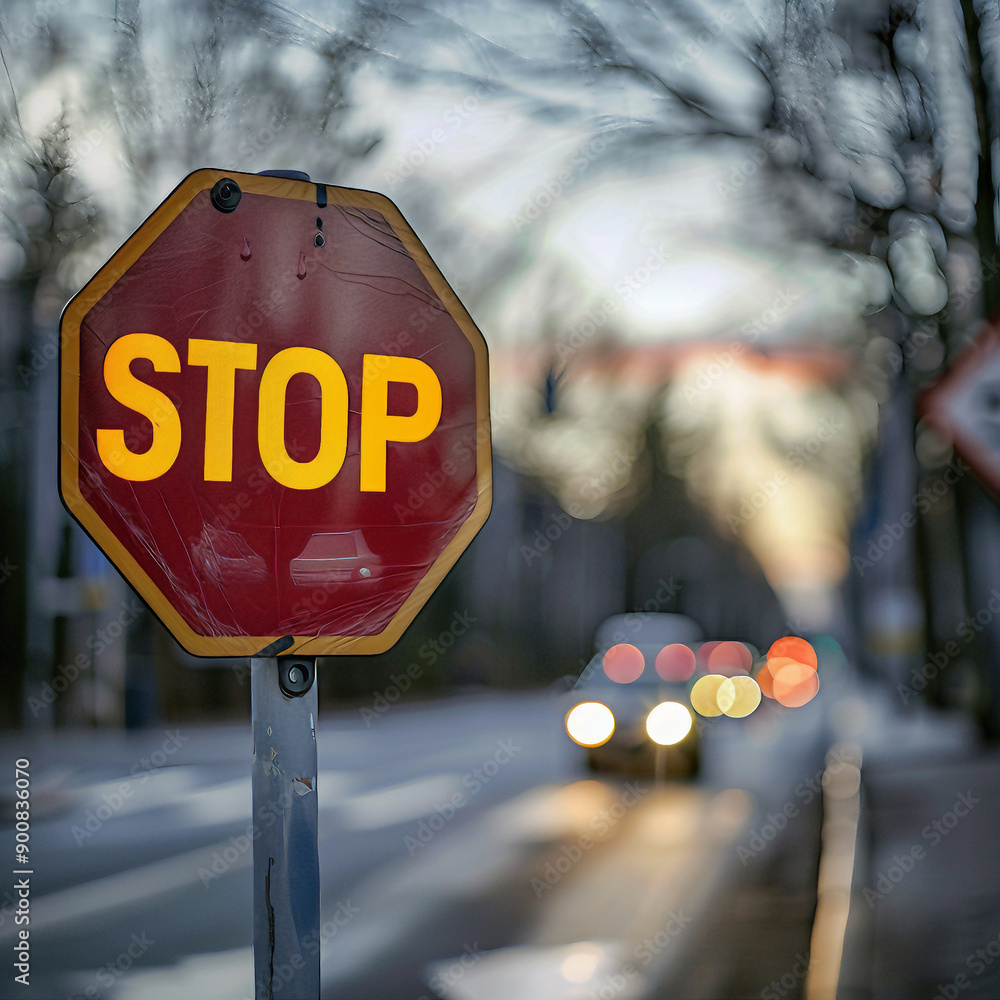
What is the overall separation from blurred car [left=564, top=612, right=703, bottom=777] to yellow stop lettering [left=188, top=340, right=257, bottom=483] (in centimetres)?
1109

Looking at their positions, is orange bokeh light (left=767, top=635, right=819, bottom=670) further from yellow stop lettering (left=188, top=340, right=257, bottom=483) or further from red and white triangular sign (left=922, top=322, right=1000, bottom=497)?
yellow stop lettering (left=188, top=340, right=257, bottom=483)

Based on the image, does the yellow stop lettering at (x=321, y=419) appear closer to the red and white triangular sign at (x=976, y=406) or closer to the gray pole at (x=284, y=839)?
the gray pole at (x=284, y=839)

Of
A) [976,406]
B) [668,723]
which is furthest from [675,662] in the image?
[976,406]

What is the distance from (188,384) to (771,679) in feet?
99.8

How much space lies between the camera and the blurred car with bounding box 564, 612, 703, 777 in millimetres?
12547

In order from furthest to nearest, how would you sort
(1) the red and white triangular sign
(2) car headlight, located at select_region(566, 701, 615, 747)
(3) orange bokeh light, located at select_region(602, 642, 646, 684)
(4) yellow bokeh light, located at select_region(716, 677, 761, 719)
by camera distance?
(4) yellow bokeh light, located at select_region(716, 677, 761, 719)
(3) orange bokeh light, located at select_region(602, 642, 646, 684)
(2) car headlight, located at select_region(566, 701, 615, 747)
(1) the red and white triangular sign

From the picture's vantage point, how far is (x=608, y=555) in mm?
52188

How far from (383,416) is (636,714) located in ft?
36.4

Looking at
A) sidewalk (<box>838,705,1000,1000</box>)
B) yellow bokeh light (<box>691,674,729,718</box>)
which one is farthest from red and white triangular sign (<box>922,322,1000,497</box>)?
yellow bokeh light (<box>691,674,729,718</box>)

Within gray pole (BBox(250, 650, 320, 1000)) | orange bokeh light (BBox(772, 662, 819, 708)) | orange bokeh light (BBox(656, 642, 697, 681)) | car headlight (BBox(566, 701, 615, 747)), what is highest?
gray pole (BBox(250, 650, 320, 1000))

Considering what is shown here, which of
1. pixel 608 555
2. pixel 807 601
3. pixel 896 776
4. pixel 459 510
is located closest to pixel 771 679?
pixel 896 776

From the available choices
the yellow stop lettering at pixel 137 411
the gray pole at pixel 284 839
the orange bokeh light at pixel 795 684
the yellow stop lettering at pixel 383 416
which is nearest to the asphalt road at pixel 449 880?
the gray pole at pixel 284 839

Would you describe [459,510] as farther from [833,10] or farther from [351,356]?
[833,10]

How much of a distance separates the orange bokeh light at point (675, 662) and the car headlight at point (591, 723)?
722 millimetres
